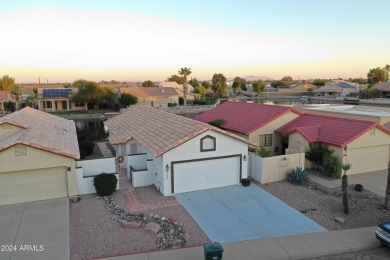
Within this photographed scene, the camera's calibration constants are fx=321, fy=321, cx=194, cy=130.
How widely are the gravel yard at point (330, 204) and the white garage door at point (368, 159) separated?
3344 mm

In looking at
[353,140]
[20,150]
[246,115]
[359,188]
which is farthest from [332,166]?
[20,150]

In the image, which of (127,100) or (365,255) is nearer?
(365,255)

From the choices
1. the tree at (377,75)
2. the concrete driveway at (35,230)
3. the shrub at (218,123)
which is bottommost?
the concrete driveway at (35,230)

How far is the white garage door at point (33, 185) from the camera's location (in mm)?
16297

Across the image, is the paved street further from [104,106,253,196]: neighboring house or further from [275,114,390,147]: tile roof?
[275,114,390,147]: tile roof

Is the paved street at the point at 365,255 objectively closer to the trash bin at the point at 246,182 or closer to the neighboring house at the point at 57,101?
the trash bin at the point at 246,182

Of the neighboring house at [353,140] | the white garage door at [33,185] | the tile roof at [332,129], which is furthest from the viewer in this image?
the tile roof at [332,129]

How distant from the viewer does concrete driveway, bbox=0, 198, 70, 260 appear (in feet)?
38.5

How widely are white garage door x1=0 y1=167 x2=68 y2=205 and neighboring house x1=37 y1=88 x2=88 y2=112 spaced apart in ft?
184

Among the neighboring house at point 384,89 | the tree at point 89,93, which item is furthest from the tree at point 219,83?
the neighboring house at point 384,89

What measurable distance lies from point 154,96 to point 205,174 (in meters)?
53.6

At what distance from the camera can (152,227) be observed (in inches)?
535

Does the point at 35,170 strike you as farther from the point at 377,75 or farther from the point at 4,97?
the point at 377,75

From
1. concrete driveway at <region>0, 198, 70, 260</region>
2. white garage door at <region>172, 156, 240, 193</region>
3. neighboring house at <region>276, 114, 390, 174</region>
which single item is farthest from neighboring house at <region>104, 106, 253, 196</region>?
neighboring house at <region>276, 114, 390, 174</region>
